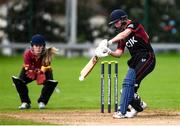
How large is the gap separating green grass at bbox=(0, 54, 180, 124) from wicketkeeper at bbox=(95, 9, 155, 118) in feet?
8.83

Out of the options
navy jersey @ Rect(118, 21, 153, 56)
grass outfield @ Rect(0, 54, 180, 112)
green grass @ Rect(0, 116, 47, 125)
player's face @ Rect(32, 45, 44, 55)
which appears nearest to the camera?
green grass @ Rect(0, 116, 47, 125)

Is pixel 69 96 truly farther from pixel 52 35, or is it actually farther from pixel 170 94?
pixel 52 35

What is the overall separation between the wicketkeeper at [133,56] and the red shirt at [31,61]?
2489 millimetres

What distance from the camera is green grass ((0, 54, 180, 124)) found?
762 inches

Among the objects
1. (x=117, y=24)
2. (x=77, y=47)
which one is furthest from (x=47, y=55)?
(x=77, y=47)

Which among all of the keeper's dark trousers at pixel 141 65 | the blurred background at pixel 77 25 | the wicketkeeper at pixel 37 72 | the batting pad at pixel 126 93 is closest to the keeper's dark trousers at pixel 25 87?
the wicketkeeper at pixel 37 72

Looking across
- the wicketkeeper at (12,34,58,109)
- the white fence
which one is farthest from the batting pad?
the white fence

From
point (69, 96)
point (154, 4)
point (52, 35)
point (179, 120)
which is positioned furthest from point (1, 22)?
point (179, 120)

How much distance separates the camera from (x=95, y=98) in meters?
21.0

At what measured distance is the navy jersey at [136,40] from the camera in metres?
15.8

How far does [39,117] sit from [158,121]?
2364mm

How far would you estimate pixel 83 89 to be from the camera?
23.7m

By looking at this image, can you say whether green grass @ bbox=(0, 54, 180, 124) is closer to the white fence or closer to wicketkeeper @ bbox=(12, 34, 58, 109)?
wicketkeeper @ bbox=(12, 34, 58, 109)

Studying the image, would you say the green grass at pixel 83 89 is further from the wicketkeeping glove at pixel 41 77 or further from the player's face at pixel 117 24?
the player's face at pixel 117 24
